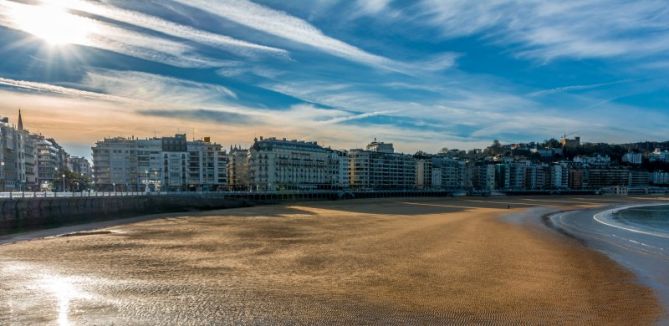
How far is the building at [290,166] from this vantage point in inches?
4353

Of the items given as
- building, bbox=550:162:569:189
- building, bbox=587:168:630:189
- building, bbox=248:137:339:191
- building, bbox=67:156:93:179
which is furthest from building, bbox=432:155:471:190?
building, bbox=67:156:93:179

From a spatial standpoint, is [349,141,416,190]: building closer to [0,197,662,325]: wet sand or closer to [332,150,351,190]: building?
[332,150,351,190]: building

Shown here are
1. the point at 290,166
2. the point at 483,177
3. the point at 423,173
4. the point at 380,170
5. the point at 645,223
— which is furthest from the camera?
the point at 483,177

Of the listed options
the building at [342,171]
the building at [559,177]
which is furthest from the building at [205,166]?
the building at [559,177]

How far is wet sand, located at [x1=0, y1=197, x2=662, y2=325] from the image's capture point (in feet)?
29.0

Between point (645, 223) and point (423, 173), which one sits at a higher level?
point (423, 173)

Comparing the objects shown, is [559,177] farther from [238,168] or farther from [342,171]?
[238,168]

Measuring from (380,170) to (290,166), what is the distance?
113 feet

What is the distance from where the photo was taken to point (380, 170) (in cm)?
13938

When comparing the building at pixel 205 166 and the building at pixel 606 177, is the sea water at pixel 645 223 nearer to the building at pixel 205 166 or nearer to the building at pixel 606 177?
the building at pixel 205 166

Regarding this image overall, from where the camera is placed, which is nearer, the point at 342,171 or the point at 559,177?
the point at 342,171

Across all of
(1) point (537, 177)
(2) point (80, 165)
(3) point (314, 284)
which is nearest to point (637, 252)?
(3) point (314, 284)

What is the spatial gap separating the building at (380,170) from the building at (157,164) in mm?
43500

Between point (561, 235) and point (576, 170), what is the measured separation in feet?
619
